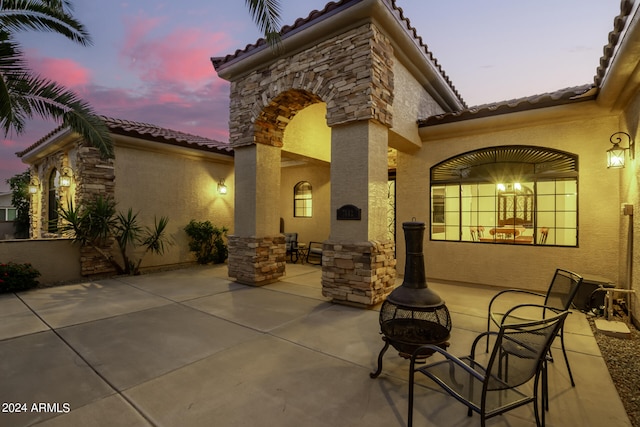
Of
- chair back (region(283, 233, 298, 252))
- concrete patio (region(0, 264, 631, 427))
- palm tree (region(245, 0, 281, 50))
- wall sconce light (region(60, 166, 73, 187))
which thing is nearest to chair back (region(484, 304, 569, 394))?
concrete patio (region(0, 264, 631, 427))

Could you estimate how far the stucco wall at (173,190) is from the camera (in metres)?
7.88

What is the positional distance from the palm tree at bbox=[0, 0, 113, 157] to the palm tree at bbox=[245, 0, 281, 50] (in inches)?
148

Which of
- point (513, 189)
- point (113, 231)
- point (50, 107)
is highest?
point (50, 107)

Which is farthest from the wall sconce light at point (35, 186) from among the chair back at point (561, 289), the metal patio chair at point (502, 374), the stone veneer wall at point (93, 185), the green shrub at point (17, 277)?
the chair back at point (561, 289)

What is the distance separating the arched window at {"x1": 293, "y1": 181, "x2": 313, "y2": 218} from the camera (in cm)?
1056

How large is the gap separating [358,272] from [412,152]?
3614 millimetres

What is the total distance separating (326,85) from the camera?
→ 5488 millimetres

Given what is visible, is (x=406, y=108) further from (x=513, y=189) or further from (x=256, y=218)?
(x=256, y=218)

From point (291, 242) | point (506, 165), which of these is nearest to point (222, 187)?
point (291, 242)

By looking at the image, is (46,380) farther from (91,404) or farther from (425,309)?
(425,309)

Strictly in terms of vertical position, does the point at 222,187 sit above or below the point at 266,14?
below

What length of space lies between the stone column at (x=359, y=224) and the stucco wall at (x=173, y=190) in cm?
545

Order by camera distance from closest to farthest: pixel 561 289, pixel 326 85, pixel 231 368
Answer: pixel 231 368, pixel 561 289, pixel 326 85

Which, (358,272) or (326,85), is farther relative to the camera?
(326,85)
